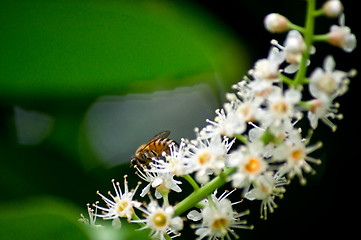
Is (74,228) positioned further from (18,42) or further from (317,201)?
(317,201)

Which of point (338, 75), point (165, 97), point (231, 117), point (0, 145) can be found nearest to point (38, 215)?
point (231, 117)

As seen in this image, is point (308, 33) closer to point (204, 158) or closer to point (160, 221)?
point (204, 158)

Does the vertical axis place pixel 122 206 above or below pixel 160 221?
above

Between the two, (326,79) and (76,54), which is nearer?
(76,54)

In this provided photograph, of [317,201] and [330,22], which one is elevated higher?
[330,22]

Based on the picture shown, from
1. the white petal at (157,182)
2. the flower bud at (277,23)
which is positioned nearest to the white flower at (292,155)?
the flower bud at (277,23)

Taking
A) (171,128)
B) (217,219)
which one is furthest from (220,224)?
(171,128)

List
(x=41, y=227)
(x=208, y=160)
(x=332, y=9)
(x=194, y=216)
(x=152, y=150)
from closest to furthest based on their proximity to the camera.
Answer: (x=41, y=227) → (x=332, y=9) → (x=208, y=160) → (x=194, y=216) → (x=152, y=150)
